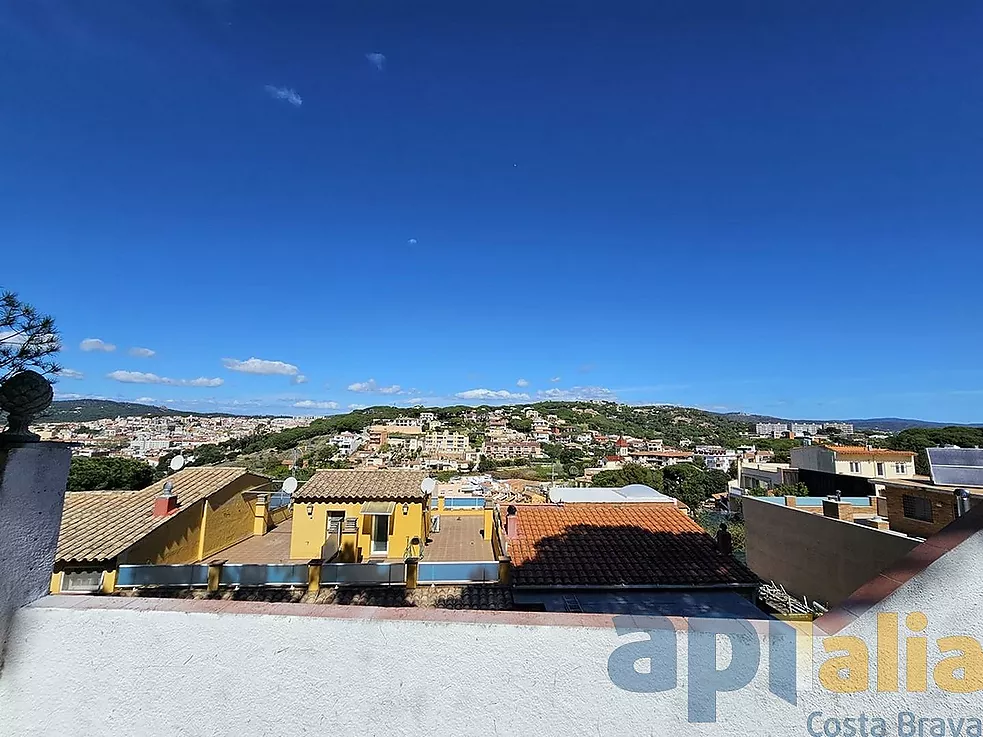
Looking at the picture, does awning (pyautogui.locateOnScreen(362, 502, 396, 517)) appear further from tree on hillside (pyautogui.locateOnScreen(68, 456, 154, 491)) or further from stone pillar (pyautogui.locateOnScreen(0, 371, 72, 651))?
tree on hillside (pyautogui.locateOnScreen(68, 456, 154, 491))

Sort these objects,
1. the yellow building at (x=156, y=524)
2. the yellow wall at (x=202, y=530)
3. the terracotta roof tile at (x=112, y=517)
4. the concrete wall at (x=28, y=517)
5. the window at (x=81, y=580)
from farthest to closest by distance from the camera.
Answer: the yellow wall at (x=202, y=530), the terracotta roof tile at (x=112, y=517), the yellow building at (x=156, y=524), the window at (x=81, y=580), the concrete wall at (x=28, y=517)

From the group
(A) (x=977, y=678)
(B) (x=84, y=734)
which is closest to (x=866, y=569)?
(A) (x=977, y=678)

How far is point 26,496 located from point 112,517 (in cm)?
1001

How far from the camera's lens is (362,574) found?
807 centimetres

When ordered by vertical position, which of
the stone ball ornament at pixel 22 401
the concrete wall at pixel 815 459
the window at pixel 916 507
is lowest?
the window at pixel 916 507

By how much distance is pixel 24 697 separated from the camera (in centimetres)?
202

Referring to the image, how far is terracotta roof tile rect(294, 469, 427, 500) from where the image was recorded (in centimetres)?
1194

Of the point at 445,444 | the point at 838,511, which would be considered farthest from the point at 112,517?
the point at 445,444

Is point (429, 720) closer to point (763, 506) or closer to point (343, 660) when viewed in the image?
point (343, 660)

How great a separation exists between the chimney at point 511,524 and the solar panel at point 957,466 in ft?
35.7

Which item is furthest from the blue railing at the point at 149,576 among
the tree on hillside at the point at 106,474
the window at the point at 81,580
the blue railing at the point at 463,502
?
the tree on hillside at the point at 106,474

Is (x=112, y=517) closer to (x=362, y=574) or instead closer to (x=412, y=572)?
(x=362, y=574)

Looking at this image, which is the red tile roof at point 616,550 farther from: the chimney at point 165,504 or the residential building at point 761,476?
the residential building at point 761,476

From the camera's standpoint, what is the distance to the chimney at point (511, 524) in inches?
426
